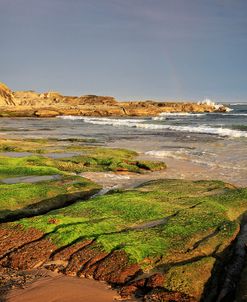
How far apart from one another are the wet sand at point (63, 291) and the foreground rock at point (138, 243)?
24 cm

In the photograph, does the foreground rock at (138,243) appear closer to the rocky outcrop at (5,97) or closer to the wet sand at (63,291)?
the wet sand at (63,291)

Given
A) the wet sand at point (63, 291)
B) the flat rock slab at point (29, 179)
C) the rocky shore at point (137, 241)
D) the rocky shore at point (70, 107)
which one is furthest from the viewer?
the rocky shore at point (70, 107)

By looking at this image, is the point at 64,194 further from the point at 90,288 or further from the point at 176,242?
the point at 90,288

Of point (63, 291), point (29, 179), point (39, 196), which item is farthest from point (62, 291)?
point (29, 179)

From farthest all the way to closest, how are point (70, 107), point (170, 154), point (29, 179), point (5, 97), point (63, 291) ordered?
point (70, 107) < point (5, 97) < point (170, 154) < point (29, 179) < point (63, 291)

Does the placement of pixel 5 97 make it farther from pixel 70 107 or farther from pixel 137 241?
pixel 137 241

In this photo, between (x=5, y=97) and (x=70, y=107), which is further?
(x=70, y=107)

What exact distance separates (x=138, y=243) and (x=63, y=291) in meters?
2.01

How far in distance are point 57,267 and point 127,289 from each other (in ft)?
5.40

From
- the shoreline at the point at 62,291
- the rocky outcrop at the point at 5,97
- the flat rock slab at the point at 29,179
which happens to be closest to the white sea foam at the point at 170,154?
the flat rock slab at the point at 29,179

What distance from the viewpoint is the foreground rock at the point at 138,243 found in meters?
7.53

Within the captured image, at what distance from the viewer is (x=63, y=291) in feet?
24.2

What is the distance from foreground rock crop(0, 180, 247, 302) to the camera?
7.53m

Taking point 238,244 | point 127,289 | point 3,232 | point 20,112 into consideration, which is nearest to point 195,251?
point 238,244
